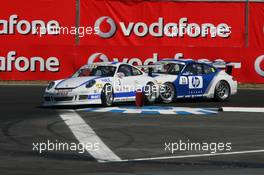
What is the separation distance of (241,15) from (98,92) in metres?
15.4

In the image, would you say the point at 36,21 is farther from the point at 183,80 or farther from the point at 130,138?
the point at 130,138

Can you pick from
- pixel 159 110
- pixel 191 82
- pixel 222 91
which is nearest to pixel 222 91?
pixel 222 91

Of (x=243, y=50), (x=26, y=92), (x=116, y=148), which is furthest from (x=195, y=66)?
(x=116, y=148)

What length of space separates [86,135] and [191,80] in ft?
28.3

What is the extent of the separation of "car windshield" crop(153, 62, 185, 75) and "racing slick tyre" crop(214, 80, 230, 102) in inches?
52.0

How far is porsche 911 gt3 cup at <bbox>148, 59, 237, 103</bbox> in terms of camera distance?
22156mm

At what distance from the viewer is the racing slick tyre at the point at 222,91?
76.7ft

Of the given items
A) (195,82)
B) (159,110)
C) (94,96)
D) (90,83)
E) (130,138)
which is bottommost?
(130,138)

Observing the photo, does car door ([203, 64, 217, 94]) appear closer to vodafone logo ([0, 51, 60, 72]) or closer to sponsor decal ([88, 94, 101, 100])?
sponsor decal ([88, 94, 101, 100])

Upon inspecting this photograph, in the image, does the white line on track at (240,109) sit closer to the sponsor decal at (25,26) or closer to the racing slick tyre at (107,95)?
the racing slick tyre at (107,95)

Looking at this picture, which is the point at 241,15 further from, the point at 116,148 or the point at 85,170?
the point at 85,170

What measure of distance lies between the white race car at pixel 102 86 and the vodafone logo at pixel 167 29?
12.5 metres

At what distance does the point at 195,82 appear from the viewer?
2289 centimetres

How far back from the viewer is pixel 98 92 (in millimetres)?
20094
